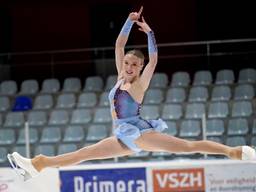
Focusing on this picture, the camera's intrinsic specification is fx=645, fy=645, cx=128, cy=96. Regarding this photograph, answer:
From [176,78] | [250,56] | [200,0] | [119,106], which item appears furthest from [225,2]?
[119,106]

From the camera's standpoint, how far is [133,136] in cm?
559

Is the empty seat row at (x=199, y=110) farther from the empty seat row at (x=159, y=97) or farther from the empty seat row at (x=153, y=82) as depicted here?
the empty seat row at (x=153, y=82)

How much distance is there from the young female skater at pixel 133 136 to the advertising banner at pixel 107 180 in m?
0.97

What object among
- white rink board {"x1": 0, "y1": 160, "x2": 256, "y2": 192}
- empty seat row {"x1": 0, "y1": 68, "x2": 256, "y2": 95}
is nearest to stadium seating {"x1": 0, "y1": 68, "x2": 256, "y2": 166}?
empty seat row {"x1": 0, "y1": 68, "x2": 256, "y2": 95}

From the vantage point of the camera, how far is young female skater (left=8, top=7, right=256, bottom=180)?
564cm

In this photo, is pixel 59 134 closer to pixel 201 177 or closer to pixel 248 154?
pixel 201 177

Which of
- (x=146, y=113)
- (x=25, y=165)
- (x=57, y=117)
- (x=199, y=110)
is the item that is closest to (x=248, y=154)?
(x=25, y=165)

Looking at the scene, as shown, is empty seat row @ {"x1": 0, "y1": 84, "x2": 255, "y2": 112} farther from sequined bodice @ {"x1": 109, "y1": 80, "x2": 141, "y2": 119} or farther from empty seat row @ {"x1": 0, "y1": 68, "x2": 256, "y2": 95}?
sequined bodice @ {"x1": 109, "y1": 80, "x2": 141, "y2": 119}

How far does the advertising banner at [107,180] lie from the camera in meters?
6.71

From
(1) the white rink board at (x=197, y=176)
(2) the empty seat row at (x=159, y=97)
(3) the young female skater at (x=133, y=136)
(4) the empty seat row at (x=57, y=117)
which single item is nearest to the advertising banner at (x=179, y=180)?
(1) the white rink board at (x=197, y=176)

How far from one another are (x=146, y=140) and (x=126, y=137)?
0.18 m

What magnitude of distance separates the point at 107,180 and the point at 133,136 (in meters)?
1.30

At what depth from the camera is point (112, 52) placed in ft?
41.4

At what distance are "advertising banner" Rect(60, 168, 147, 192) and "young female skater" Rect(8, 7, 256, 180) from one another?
0.97m
